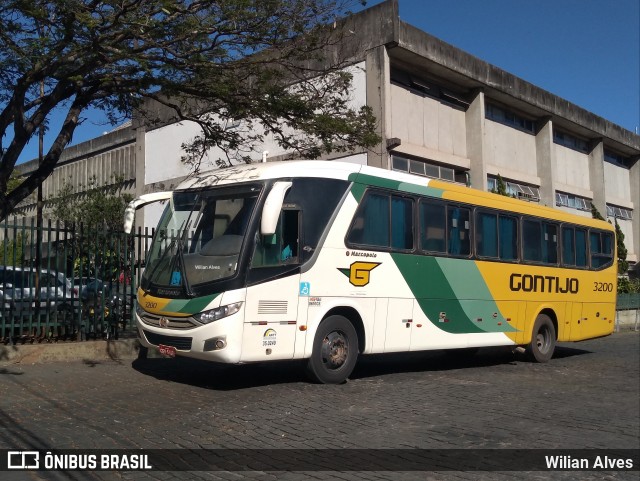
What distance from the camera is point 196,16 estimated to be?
1015 cm

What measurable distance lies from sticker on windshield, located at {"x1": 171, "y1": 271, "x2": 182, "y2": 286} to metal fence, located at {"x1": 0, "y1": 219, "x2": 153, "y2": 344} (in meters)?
2.53

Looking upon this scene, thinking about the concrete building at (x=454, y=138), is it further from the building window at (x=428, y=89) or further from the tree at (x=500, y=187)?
the tree at (x=500, y=187)

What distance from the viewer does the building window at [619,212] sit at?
36.3 m

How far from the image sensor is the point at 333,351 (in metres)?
9.27

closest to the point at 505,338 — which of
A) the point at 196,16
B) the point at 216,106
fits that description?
the point at 216,106

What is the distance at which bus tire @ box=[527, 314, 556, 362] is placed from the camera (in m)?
13.4

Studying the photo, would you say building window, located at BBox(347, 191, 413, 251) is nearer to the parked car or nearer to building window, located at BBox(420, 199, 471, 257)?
building window, located at BBox(420, 199, 471, 257)

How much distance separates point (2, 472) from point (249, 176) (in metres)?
5.07

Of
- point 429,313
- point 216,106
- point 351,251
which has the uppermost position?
point 216,106

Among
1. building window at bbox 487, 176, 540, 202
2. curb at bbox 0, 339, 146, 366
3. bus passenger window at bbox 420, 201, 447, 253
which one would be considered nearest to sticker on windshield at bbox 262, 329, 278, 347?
bus passenger window at bbox 420, 201, 447, 253

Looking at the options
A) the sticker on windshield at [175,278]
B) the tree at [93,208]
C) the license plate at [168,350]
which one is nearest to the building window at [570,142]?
the tree at [93,208]

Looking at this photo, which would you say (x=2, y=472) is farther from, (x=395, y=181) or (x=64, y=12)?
(x=395, y=181)

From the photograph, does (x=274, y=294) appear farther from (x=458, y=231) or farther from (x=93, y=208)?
(x=93, y=208)

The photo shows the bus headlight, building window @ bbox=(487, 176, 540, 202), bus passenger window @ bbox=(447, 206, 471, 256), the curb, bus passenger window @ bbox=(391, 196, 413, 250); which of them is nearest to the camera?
the bus headlight
